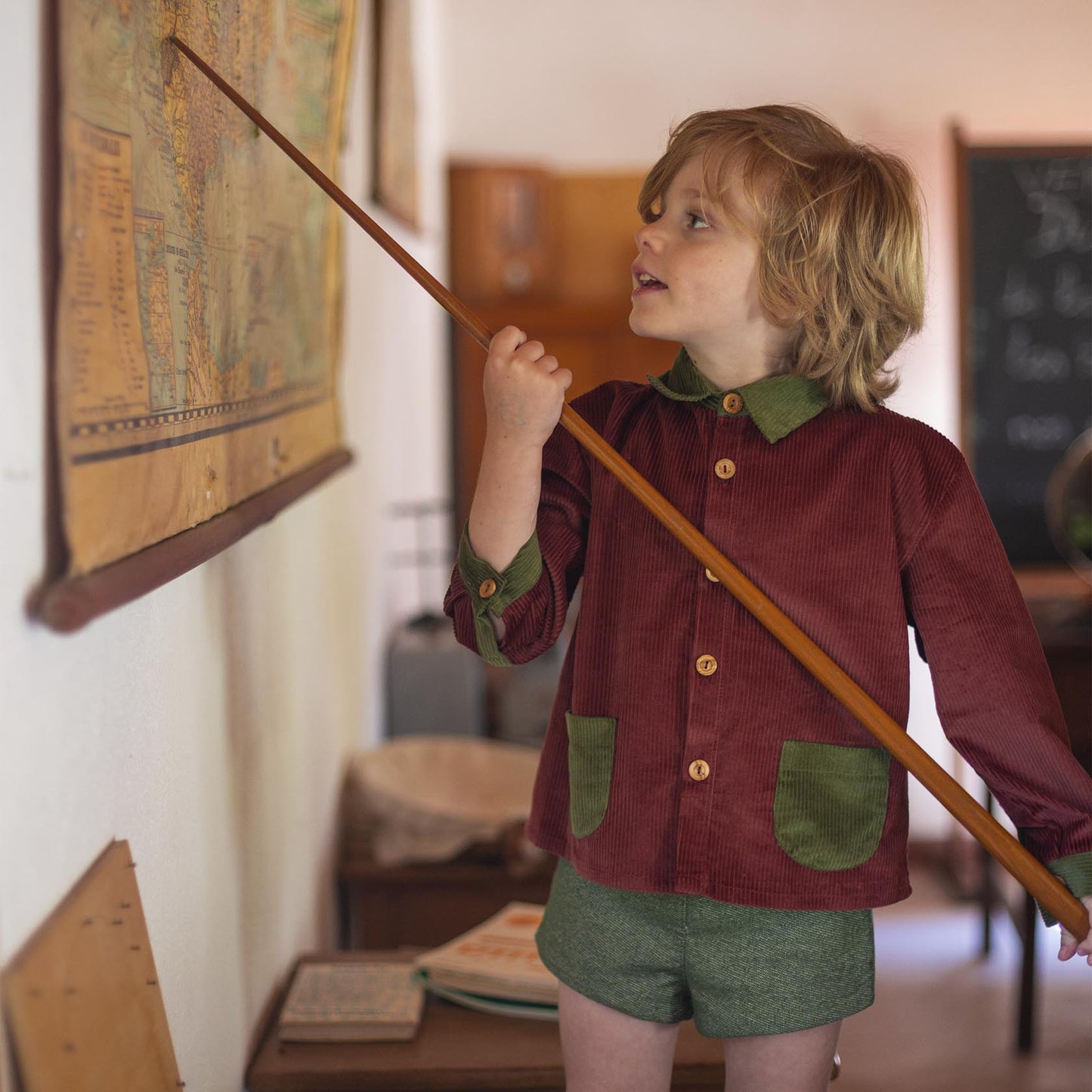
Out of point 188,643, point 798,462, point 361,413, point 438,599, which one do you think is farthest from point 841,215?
point 438,599

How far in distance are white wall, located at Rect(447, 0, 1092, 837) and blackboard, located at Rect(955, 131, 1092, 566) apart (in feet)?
0.30

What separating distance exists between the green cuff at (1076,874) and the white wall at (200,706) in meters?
0.71

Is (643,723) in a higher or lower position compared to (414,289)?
lower

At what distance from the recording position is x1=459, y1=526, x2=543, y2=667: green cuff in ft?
3.52

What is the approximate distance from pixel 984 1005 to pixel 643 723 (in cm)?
215

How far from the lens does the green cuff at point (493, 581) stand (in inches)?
42.3

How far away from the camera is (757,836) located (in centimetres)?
106

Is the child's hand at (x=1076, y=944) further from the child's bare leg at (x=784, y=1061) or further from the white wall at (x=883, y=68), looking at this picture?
the white wall at (x=883, y=68)

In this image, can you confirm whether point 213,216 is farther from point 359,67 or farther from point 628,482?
point 359,67

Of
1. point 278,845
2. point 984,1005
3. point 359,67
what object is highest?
point 359,67

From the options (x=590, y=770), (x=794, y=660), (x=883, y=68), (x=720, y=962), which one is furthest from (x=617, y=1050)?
(x=883, y=68)

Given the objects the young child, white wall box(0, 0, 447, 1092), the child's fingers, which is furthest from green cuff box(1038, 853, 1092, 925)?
white wall box(0, 0, 447, 1092)

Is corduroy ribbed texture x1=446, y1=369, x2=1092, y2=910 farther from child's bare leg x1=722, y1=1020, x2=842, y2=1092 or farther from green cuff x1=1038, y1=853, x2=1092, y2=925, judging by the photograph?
child's bare leg x1=722, y1=1020, x2=842, y2=1092

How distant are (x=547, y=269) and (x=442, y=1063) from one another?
2.93m
